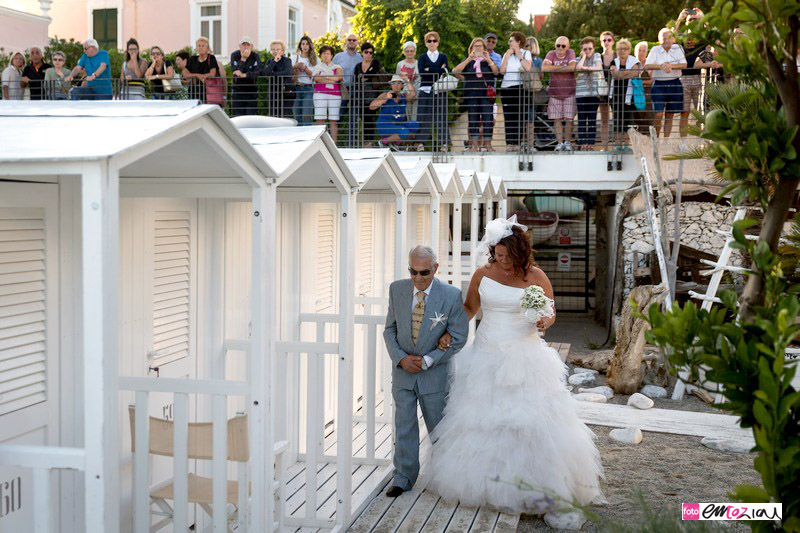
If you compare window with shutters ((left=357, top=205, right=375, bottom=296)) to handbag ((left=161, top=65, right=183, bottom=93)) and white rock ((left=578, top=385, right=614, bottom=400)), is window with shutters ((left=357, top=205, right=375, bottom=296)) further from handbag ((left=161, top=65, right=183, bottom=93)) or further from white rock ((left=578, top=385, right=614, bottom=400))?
handbag ((left=161, top=65, right=183, bottom=93))

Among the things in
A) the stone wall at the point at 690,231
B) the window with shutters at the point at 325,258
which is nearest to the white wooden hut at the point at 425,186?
the window with shutters at the point at 325,258

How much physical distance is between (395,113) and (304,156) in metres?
10.5

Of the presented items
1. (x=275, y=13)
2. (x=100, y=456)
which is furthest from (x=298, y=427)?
(x=275, y=13)

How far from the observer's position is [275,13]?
31297 mm

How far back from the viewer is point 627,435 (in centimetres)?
940

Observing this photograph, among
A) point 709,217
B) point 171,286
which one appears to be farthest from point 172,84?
point 171,286

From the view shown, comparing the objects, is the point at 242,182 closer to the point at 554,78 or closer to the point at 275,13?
the point at 554,78

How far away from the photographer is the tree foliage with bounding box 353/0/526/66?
2455 cm

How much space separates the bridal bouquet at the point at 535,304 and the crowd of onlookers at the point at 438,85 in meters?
8.38

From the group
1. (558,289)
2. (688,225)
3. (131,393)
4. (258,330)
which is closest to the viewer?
(258,330)

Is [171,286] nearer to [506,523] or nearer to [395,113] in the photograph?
[506,523]

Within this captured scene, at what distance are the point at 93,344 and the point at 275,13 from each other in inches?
1156

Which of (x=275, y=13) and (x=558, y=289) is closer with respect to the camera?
(x=558, y=289)

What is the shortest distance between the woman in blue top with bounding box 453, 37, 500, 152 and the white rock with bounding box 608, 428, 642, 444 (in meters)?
7.17
